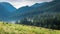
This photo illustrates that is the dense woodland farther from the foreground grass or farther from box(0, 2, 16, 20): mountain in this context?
the foreground grass

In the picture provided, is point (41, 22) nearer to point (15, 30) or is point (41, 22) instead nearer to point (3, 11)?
point (3, 11)

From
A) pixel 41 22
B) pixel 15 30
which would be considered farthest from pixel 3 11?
pixel 15 30

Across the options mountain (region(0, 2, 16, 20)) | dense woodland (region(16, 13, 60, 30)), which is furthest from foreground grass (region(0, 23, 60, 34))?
mountain (region(0, 2, 16, 20))

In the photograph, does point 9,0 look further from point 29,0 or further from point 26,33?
point 26,33

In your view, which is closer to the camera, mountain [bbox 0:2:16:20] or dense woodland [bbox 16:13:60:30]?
mountain [bbox 0:2:16:20]

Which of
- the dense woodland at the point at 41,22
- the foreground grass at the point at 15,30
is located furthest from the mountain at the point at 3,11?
the foreground grass at the point at 15,30

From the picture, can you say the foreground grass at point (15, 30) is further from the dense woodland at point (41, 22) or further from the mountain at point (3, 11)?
the mountain at point (3, 11)

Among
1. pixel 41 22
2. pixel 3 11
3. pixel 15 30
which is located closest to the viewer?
pixel 15 30

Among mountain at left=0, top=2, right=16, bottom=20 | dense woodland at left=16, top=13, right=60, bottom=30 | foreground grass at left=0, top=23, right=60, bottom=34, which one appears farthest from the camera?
dense woodland at left=16, top=13, right=60, bottom=30

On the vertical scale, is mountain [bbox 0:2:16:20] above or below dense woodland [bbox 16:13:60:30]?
above

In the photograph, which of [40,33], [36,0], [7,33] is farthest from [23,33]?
[36,0]

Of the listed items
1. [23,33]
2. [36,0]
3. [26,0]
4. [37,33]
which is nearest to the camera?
[23,33]
